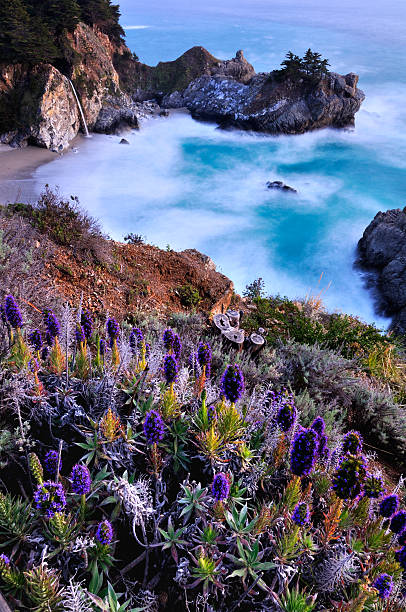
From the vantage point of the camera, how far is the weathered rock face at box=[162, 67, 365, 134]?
27.4 metres

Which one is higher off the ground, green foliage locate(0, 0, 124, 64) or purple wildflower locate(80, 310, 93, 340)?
green foliage locate(0, 0, 124, 64)

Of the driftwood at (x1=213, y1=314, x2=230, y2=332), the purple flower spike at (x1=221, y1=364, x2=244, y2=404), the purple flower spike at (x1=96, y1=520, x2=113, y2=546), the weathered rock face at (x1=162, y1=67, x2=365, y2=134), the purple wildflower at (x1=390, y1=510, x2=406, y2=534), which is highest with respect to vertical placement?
the weathered rock face at (x1=162, y1=67, x2=365, y2=134)

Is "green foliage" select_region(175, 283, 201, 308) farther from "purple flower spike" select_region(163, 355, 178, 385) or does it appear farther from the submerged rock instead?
the submerged rock

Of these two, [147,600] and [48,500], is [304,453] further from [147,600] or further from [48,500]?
[48,500]

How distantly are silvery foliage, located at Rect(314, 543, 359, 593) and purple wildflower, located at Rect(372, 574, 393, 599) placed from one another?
162mm

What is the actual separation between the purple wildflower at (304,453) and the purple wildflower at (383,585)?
0.73 metres

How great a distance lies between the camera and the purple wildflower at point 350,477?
2.27m

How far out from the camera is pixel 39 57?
20203 millimetres

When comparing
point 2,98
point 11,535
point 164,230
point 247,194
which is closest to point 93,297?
point 11,535

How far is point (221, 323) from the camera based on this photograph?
589cm

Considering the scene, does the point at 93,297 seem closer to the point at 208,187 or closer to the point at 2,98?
the point at 208,187

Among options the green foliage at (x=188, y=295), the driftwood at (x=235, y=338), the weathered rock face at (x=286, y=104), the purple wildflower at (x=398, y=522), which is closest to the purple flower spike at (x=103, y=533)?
the purple wildflower at (x=398, y=522)

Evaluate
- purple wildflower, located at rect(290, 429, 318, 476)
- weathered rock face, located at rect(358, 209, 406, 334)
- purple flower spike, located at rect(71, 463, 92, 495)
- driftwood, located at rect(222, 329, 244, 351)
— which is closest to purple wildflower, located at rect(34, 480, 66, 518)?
purple flower spike, located at rect(71, 463, 92, 495)

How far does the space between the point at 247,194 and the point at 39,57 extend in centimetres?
1290
